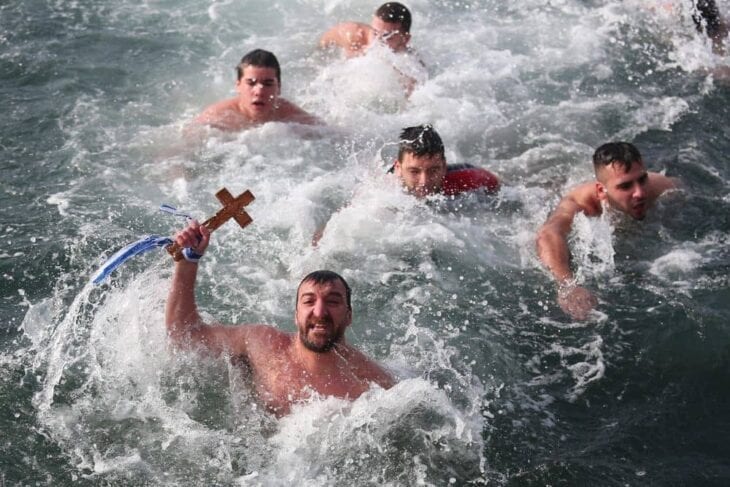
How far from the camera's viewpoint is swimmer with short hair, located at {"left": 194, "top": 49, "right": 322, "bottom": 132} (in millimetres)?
7969

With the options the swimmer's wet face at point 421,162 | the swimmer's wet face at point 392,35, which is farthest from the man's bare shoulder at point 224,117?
the swimmer's wet face at point 392,35

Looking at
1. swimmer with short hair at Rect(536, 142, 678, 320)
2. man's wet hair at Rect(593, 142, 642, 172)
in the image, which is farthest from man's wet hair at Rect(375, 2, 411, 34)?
man's wet hair at Rect(593, 142, 642, 172)

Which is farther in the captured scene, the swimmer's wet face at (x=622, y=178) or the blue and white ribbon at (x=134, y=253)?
the swimmer's wet face at (x=622, y=178)

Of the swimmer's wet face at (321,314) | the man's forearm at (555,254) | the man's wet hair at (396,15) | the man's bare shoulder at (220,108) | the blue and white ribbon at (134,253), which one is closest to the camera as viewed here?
the blue and white ribbon at (134,253)

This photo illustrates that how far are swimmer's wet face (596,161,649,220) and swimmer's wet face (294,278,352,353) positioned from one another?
2713mm

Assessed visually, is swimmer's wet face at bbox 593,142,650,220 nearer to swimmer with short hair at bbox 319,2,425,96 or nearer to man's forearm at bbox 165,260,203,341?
swimmer with short hair at bbox 319,2,425,96

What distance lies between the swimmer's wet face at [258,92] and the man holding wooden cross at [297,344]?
3232 mm

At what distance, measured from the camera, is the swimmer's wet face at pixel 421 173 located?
22.4 feet

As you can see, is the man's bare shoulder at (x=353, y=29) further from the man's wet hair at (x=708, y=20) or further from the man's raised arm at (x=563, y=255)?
the man's wet hair at (x=708, y=20)

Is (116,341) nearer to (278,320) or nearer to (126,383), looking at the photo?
(126,383)

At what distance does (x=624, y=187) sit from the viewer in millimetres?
6844

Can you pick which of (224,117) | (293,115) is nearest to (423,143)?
(293,115)

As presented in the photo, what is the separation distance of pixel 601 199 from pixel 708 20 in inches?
162

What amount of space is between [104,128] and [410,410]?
4258 millimetres
